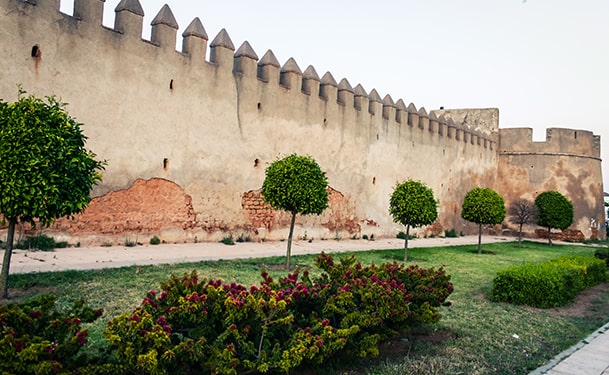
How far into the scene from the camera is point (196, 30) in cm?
1307

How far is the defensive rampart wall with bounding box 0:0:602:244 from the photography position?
10.3 metres

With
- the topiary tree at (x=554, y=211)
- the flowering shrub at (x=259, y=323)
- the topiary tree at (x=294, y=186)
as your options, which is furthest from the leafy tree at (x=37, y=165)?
the topiary tree at (x=554, y=211)

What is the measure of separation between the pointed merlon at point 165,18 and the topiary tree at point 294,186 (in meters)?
5.34

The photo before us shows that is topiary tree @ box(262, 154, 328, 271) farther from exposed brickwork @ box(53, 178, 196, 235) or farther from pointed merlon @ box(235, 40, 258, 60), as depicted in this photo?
pointed merlon @ box(235, 40, 258, 60)

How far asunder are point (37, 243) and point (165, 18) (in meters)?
6.38

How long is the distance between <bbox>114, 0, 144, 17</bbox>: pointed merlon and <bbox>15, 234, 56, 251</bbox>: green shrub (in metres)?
5.61

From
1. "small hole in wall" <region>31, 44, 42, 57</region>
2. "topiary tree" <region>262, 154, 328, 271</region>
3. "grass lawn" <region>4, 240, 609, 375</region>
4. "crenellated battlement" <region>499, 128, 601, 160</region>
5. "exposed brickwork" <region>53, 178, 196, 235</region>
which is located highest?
"crenellated battlement" <region>499, 128, 601, 160</region>

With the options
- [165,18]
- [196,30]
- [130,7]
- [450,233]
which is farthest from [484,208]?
[130,7]

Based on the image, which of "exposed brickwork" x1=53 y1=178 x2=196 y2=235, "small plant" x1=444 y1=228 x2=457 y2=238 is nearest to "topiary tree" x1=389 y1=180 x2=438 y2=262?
"exposed brickwork" x1=53 y1=178 x2=196 y2=235

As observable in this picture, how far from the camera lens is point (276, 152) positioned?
50.8ft

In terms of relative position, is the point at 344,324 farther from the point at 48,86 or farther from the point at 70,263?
the point at 48,86

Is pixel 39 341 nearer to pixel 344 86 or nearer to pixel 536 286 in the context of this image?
pixel 536 286

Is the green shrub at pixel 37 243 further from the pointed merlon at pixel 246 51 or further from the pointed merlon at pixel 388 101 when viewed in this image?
the pointed merlon at pixel 388 101

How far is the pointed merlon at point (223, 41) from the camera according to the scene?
1366cm
